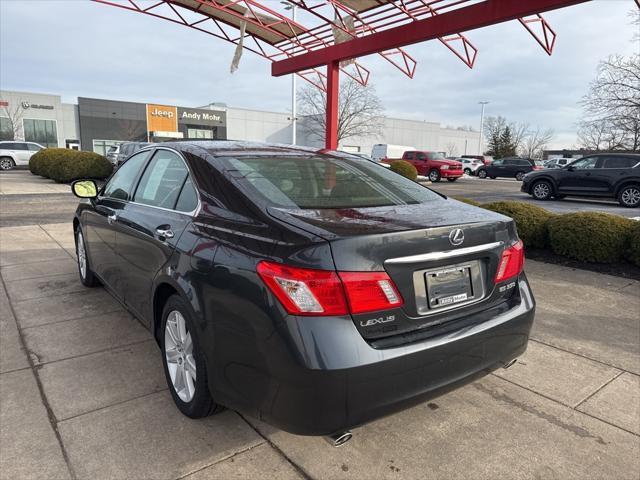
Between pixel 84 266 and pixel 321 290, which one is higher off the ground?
pixel 321 290

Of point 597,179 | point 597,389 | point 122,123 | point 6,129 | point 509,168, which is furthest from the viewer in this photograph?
point 122,123

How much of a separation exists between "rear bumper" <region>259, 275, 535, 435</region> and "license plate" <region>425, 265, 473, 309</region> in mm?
167

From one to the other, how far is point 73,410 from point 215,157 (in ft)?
5.54

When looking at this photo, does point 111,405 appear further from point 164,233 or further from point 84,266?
point 84,266

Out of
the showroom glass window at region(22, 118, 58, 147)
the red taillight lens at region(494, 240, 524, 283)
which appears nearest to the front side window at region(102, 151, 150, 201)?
the red taillight lens at region(494, 240, 524, 283)

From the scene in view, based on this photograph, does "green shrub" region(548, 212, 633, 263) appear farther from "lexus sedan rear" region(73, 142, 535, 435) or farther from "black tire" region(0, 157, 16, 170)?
"black tire" region(0, 157, 16, 170)

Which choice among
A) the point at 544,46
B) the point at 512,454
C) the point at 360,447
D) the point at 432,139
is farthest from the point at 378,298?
the point at 432,139

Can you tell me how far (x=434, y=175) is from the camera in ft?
92.0

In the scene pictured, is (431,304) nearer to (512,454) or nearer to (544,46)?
(512,454)

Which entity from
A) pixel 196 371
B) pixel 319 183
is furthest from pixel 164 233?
pixel 319 183

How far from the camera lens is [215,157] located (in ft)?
8.74

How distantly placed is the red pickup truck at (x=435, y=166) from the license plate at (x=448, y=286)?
2660 cm

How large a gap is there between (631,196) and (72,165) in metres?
20.4

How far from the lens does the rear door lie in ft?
8.57
